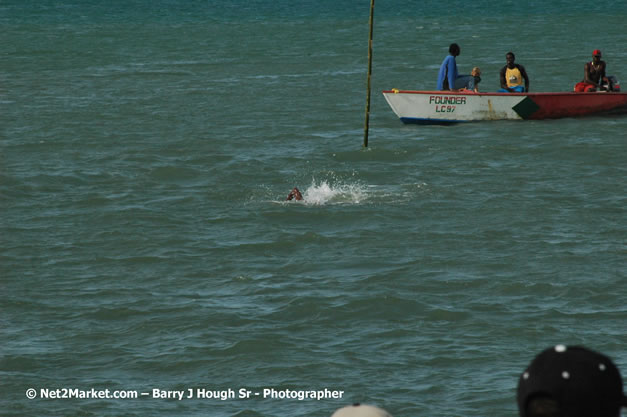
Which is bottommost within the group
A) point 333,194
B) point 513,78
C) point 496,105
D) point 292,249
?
point 292,249

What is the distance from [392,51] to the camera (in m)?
46.6

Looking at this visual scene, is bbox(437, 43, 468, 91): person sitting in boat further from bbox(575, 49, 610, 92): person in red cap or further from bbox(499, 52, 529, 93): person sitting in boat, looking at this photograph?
bbox(575, 49, 610, 92): person in red cap

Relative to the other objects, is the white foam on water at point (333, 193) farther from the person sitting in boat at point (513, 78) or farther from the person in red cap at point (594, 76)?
the person in red cap at point (594, 76)

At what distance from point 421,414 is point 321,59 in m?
35.6

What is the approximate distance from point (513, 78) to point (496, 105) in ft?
2.55

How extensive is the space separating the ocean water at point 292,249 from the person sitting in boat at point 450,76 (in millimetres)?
1052

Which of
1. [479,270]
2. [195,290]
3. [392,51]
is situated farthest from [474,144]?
[392,51]

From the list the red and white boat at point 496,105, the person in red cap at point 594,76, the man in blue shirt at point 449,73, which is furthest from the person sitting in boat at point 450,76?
the person in red cap at point 594,76

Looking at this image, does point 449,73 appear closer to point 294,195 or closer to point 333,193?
point 333,193

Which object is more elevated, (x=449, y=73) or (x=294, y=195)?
(x=449, y=73)

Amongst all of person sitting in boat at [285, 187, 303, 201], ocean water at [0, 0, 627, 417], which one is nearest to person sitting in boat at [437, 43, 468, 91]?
ocean water at [0, 0, 627, 417]

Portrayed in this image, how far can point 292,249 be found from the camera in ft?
52.3

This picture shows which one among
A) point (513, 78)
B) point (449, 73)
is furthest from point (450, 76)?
point (513, 78)

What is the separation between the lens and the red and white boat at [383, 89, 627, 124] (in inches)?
982
